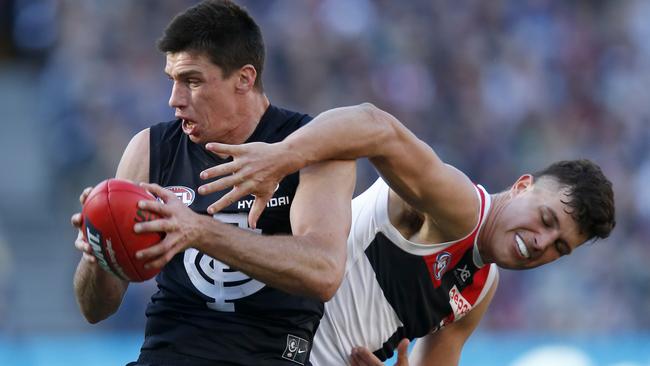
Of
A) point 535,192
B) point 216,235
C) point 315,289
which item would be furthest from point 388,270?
point 216,235

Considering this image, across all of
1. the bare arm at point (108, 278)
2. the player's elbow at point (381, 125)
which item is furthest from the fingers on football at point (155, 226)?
the player's elbow at point (381, 125)

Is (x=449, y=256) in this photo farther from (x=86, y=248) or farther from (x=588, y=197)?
(x=86, y=248)

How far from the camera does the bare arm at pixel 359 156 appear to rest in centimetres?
382

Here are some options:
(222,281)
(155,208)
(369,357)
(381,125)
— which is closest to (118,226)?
(155,208)

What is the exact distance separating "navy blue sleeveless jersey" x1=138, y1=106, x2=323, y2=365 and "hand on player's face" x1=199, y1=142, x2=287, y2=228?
249mm

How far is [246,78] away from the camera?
14.3ft

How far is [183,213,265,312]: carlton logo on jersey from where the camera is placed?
4.12 metres

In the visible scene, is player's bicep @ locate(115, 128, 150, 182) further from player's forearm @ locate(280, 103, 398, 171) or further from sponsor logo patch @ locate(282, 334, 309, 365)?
sponsor logo patch @ locate(282, 334, 309, 365)

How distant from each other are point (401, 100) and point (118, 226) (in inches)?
353

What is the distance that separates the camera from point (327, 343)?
16.1 ft

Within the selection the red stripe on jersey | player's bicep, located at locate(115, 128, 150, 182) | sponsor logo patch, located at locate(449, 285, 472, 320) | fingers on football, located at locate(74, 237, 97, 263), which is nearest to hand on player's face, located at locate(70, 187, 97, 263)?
fingers on football, located at locate(74, 237, 97, 263)

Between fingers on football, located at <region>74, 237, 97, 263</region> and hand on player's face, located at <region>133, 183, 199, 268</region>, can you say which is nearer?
hand on player's face, located at <region>133, 183, 199, 268</region>

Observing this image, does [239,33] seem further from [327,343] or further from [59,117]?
[59,117]

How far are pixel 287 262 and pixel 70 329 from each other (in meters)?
7.37
